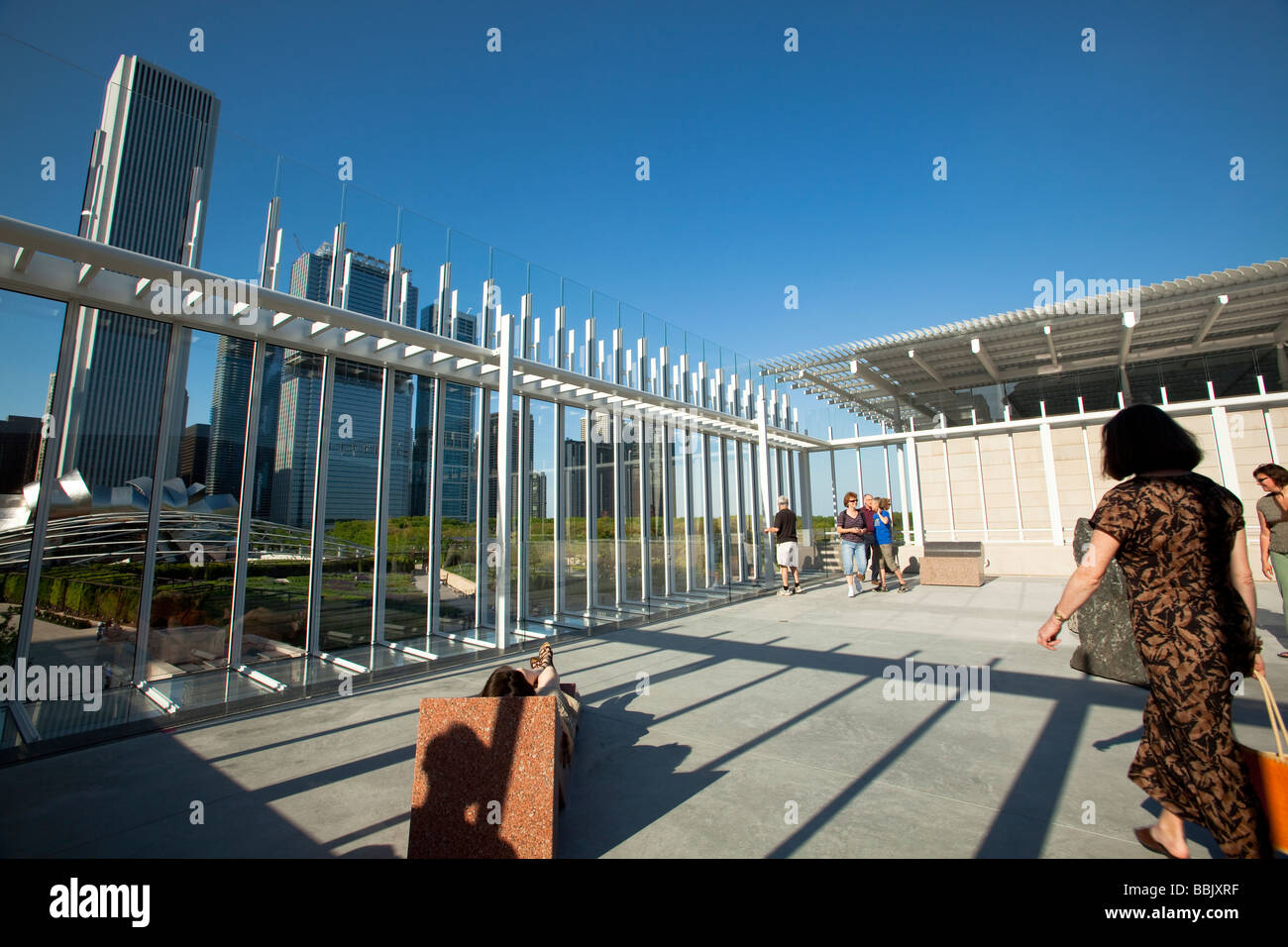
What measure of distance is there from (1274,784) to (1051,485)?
56.7ft

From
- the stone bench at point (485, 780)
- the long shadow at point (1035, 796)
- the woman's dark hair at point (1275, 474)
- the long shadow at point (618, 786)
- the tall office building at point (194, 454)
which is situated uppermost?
the tall office building at point (194, 454)

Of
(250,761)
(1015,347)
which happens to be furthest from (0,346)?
(1015,347)

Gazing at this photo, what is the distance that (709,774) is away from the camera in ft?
10.9

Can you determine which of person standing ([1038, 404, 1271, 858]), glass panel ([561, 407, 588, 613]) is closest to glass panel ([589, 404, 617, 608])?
glass panel ([561, 407, 588, 613])

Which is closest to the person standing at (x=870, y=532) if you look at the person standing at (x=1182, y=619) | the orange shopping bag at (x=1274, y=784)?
the person standing at (x=1182, y=619)

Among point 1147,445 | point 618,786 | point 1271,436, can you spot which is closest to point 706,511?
point 618,786

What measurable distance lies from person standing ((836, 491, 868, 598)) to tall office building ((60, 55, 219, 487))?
11.1m

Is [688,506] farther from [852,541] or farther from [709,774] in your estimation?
[709,774]

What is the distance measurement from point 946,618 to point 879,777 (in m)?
6.31

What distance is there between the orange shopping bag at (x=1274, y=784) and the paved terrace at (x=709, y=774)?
52 cm

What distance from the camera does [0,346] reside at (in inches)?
196

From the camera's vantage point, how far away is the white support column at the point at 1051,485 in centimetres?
1603

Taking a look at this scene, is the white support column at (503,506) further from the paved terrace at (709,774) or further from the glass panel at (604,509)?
the glass panel at (604,509)

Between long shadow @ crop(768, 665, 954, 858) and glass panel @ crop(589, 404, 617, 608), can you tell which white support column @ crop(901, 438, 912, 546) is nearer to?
glass panel @ crop(589, 404, 617, 608)
